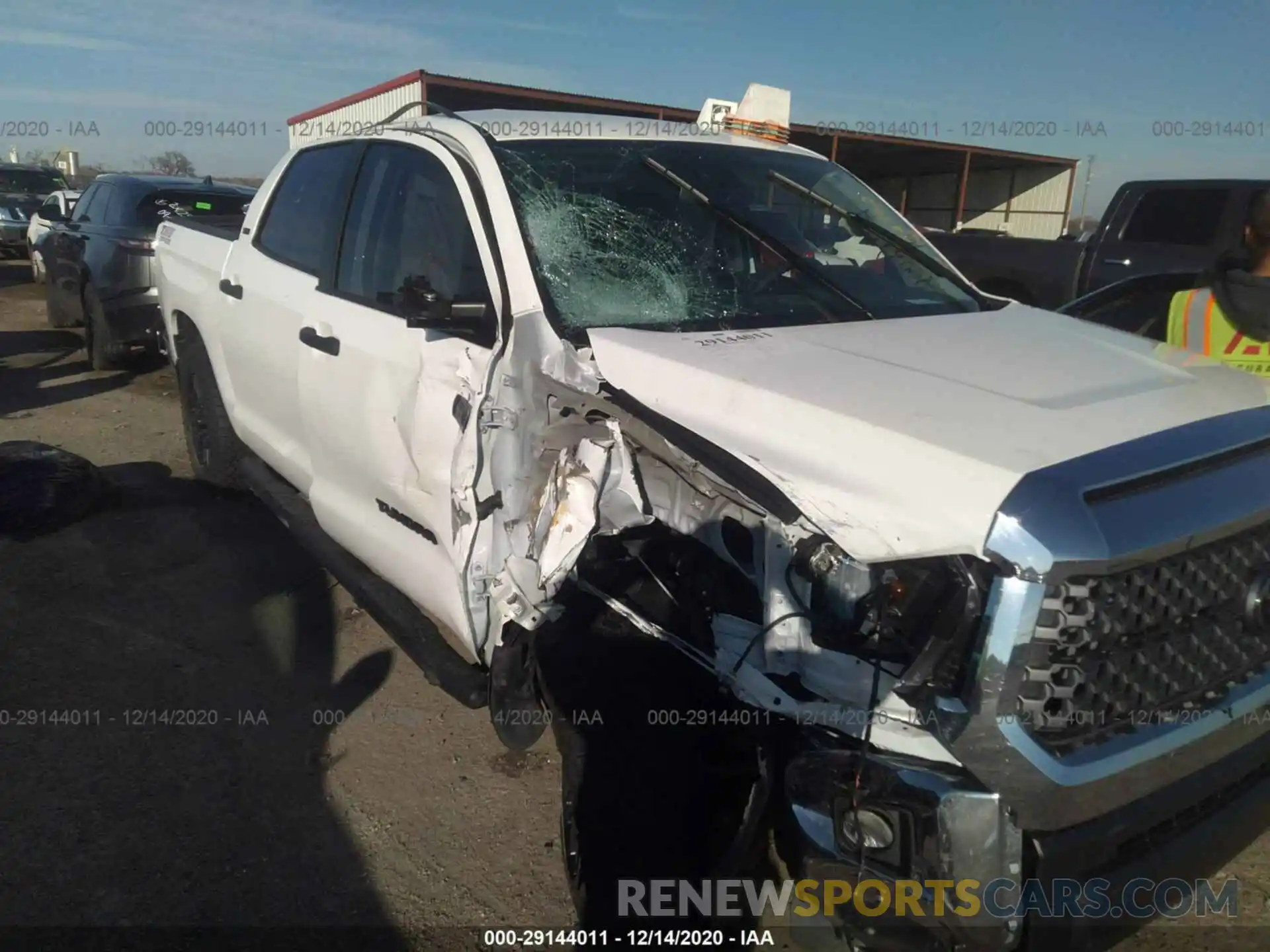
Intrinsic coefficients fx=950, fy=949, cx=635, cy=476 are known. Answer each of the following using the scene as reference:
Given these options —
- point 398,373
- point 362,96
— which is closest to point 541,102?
point 362,96

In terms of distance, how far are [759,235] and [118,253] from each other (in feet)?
22.7

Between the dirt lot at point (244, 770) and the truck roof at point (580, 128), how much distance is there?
2.07m

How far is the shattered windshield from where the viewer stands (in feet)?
9.20

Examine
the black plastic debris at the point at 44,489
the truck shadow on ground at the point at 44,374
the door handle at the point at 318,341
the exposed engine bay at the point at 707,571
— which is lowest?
the truck shadow on ground at the point at 44,374

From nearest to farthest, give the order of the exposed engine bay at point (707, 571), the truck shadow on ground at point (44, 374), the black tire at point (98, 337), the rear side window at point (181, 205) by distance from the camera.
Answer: the exposed engine bay at point (707, 571), the truck shadow on ground at point (44, 374), the black tire at point (98, 337), the rear side window at point (181, 205)

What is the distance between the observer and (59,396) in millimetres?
7812

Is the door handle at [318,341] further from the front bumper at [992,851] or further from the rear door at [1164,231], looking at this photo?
the rear door at [1164,231]

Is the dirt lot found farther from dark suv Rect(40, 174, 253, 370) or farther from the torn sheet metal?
dark suv Rect(40, 174, 253, 370)

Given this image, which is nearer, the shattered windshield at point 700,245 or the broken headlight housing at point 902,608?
the broken headlight housing at point 902,608

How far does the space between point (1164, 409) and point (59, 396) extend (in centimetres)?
822

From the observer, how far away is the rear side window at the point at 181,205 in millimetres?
8312

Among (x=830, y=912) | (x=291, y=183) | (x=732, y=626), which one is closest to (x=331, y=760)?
(x=732, y=626)

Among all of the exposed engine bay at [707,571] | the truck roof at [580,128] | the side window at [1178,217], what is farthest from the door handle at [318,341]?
the side window at [1178,217]

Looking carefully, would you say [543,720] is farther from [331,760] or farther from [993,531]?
[993,531]
